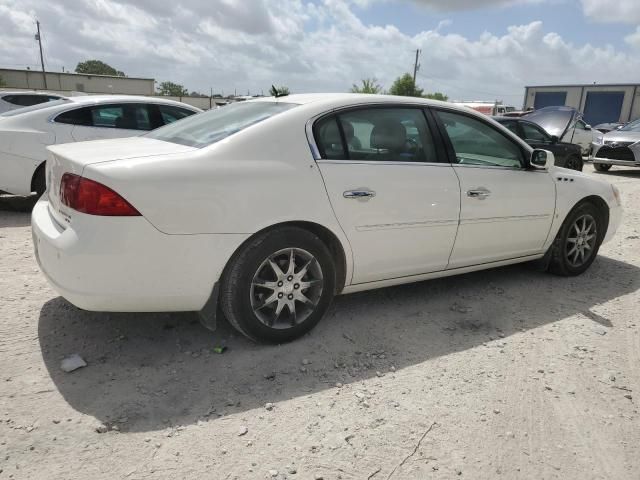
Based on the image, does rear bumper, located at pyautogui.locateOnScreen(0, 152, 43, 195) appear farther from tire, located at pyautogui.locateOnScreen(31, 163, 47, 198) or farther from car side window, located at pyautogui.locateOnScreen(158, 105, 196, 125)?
car side window, located at pyautogui.locateOnScreen(158, 105, 196, 125)

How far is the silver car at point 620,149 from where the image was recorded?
13328 mm

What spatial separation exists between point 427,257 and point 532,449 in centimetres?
158

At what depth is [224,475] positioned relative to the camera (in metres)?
2.16

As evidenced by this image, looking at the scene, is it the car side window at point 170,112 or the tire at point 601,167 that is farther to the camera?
the tire at point 601,167

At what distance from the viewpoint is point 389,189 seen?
3.36m

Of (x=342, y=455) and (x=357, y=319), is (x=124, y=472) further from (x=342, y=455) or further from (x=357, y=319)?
(x=357, y=319)

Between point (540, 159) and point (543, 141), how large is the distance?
7.65 m

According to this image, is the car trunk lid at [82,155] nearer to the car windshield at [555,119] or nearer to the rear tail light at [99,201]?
the rear tail light at [99,201]

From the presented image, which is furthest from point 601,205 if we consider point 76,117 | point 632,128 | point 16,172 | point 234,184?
point 632,128

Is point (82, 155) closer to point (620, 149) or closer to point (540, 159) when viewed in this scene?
point (540, 159)

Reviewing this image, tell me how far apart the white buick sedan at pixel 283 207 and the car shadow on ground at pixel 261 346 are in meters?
0.29

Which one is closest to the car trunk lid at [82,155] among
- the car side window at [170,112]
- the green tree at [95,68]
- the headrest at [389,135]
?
the headrest at [389,135]

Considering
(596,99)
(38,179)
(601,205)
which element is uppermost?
(596,99)

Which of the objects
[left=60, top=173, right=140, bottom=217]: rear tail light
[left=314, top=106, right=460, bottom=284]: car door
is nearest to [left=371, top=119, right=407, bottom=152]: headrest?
[left=314, top=106, right=460, bottom=284]: car door
